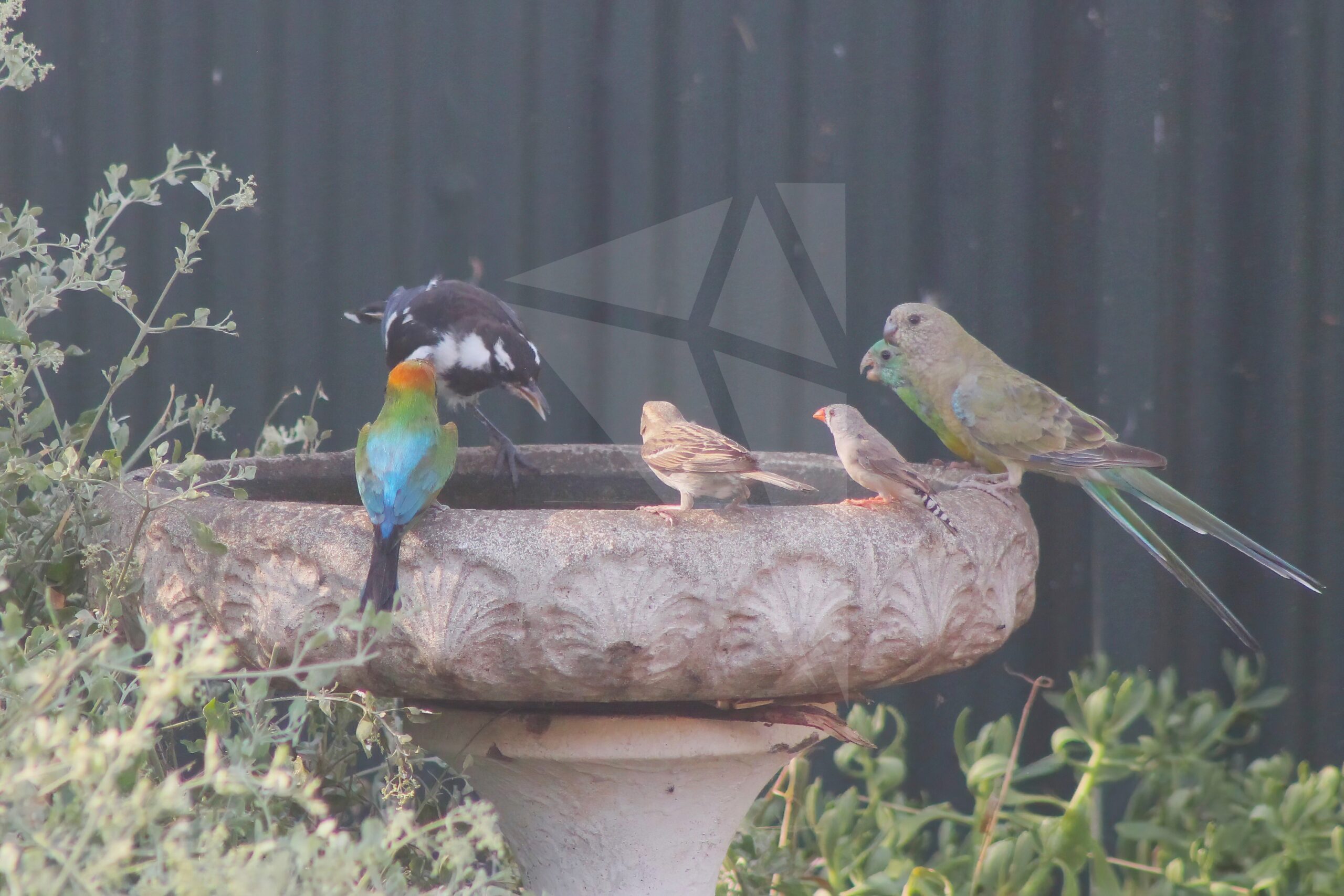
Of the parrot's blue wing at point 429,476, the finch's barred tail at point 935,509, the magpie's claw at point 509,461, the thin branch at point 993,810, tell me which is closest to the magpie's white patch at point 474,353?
the magpie's claw at point 509,461

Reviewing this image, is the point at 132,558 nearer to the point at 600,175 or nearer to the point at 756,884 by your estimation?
the point at 756,884

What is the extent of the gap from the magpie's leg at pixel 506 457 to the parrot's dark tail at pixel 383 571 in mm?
834

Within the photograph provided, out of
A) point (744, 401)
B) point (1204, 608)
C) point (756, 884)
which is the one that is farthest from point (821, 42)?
point (756, 884)

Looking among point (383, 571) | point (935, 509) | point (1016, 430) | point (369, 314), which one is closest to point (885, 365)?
point (1016, 430)

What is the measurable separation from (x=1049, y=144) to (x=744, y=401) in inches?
38.1

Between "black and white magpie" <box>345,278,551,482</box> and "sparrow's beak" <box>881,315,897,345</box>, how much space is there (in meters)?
0.72

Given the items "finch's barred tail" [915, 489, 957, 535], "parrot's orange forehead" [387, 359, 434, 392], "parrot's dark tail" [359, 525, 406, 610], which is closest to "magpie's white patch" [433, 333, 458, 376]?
"parrot's orange forehead" [387, 359, 434, 392]

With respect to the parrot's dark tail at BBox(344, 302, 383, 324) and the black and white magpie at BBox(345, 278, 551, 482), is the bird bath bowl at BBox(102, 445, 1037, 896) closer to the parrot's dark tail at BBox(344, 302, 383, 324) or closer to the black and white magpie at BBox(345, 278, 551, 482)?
the black and white magpie at BBox(345, 278, 551, 482)

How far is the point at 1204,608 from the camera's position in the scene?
2.98 metres

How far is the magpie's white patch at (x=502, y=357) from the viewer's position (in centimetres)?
228

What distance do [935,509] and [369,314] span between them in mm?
1545

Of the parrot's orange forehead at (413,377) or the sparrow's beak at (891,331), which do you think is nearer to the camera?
the parrot's orange forehead at (413,377)
